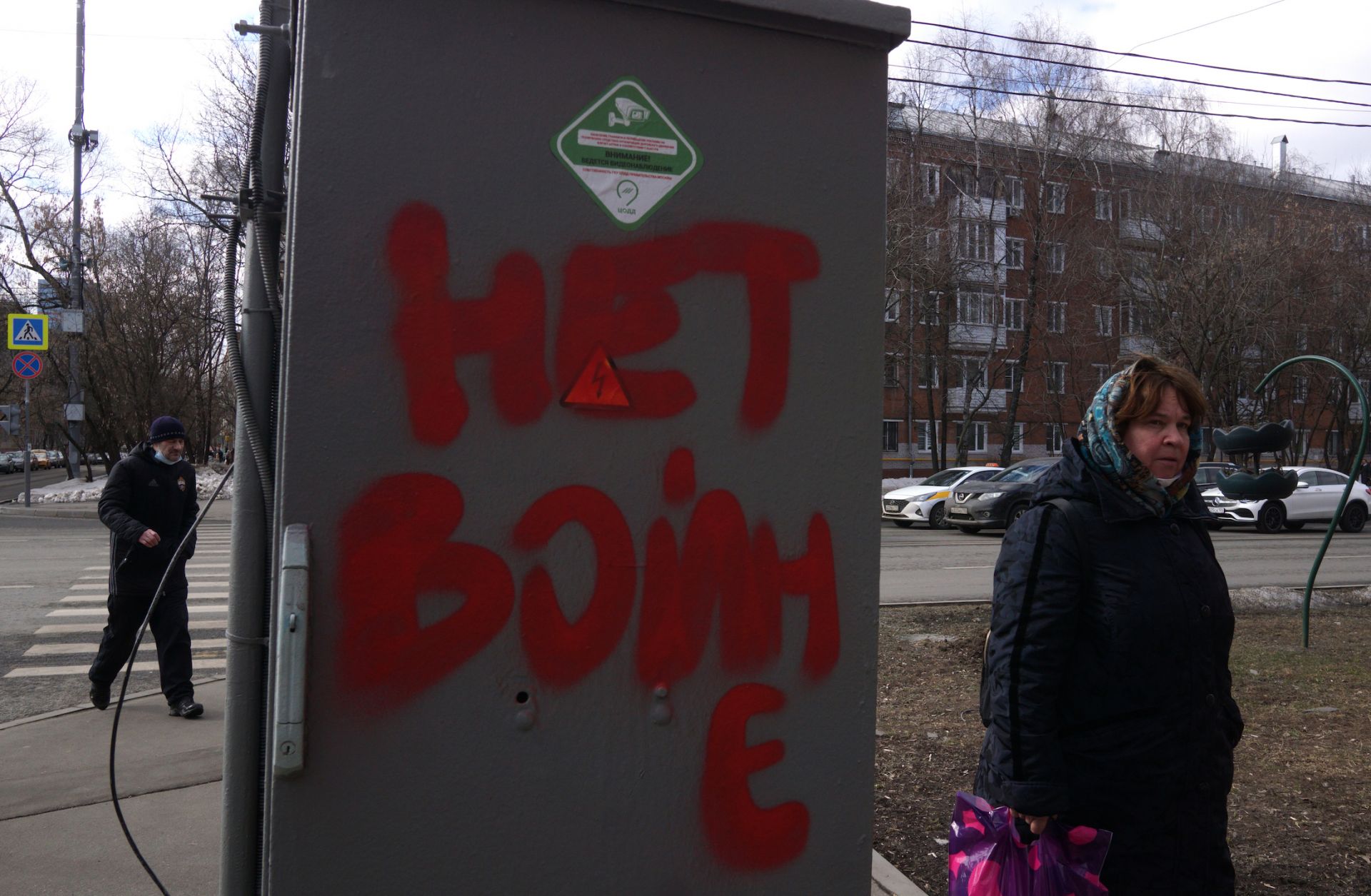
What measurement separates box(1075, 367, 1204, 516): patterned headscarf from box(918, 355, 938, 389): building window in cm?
3766

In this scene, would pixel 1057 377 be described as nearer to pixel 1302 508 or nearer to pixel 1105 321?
pixel 1105 321

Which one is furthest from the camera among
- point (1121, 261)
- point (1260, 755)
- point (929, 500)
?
point (1121, 261)

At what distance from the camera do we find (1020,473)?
2197 cm

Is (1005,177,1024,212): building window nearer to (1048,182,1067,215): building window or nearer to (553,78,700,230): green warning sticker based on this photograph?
(1048,182,1067,215): building window

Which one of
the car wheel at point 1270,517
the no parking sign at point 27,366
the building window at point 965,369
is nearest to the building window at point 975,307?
the building window at point 965,369

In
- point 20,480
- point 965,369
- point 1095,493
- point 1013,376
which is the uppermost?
point 965,369

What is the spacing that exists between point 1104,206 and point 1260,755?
33.4m

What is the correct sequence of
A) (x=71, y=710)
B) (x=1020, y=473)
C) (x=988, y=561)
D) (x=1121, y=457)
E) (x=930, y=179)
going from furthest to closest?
(x=930, y=179) < (x=1020, y=473) < (x=988, y=561) < (x=71, y=710) < (x=1121, y=457)

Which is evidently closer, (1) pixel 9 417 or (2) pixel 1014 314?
(1) pixel 9 417

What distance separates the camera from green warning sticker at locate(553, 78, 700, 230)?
1992 mm

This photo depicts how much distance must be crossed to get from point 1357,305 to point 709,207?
38.3 m

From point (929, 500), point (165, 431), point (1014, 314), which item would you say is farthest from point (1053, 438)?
point (165, 431)

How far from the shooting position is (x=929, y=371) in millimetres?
40031

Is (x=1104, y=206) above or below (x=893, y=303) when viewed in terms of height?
above
